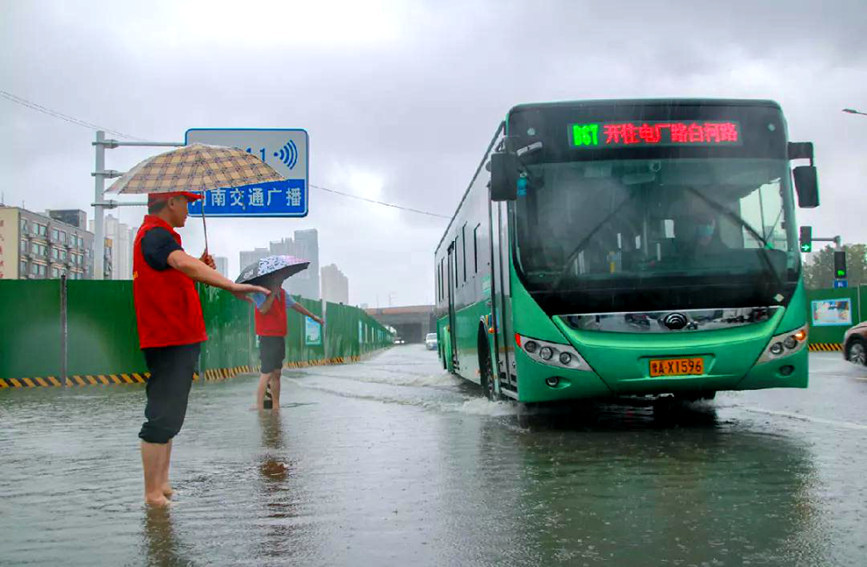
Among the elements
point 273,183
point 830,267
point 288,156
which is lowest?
point 273,183

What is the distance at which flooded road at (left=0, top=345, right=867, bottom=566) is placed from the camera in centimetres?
455

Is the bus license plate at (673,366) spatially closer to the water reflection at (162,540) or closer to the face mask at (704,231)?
the face mask at (704,231)

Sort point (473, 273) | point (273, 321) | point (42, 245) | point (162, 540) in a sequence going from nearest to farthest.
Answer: point (162, 540)
point (273, 321)
point (473, 273)
point (42, 245)

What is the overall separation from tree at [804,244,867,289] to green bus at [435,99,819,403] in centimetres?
11155

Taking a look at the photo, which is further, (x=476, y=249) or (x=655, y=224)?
(x=476, y=249)

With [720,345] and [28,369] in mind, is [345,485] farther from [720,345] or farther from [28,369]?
[28,369]

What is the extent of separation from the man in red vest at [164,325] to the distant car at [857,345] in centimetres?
1737

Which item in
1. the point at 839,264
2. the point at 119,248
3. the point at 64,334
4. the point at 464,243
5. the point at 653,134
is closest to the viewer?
the point at 653,134

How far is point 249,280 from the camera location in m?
11.3

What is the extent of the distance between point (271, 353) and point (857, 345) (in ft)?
44.8

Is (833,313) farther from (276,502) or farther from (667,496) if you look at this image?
(276,502)

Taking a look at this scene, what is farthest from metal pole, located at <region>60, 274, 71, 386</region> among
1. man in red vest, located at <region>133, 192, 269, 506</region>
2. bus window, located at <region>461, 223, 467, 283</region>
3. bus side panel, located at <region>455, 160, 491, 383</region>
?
Result: man in red vest, located at <region>133, 192, 269, 506</region>

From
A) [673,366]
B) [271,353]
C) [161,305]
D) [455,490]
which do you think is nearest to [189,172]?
[161,305]

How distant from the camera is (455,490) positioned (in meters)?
6.14
